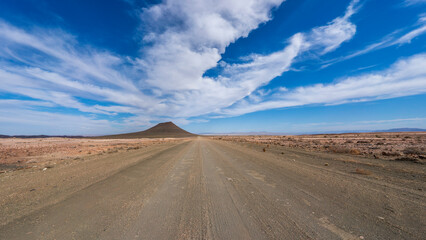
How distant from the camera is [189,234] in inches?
119

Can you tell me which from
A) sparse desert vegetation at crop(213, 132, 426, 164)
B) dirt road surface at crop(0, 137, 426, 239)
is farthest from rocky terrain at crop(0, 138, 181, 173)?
sparse desert vegetation at crop(213, 132, 426, 164)

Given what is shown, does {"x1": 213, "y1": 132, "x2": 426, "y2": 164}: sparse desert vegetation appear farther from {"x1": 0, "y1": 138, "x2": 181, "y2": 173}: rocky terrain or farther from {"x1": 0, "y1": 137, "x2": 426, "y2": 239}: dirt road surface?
{"x1": 0, "y1": 138, "x2": 181, "y2": 173}: rocky terrain

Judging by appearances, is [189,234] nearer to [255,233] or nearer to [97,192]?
[255,233]

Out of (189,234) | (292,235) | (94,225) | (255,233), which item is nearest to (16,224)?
(94,225)

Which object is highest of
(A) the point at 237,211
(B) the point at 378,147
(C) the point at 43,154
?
(C) the point at 43,154

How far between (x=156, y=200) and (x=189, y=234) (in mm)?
2067

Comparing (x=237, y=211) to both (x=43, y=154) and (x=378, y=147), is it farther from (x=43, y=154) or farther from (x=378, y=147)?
(x=43, y=154)

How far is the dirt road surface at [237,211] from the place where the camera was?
3.08m

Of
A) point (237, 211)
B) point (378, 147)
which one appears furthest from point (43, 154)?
point (378, 147)

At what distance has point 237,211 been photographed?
13.0 feet

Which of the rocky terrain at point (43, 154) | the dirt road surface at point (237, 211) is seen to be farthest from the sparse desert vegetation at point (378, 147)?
the rocky terrain at point (43, 154)

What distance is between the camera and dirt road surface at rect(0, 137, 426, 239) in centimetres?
308

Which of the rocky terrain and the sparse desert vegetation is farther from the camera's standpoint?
the sparse desert vegetation

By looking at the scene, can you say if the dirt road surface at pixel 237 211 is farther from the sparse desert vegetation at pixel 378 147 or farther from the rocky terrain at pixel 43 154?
the rocky terrain at pixel 43 154
